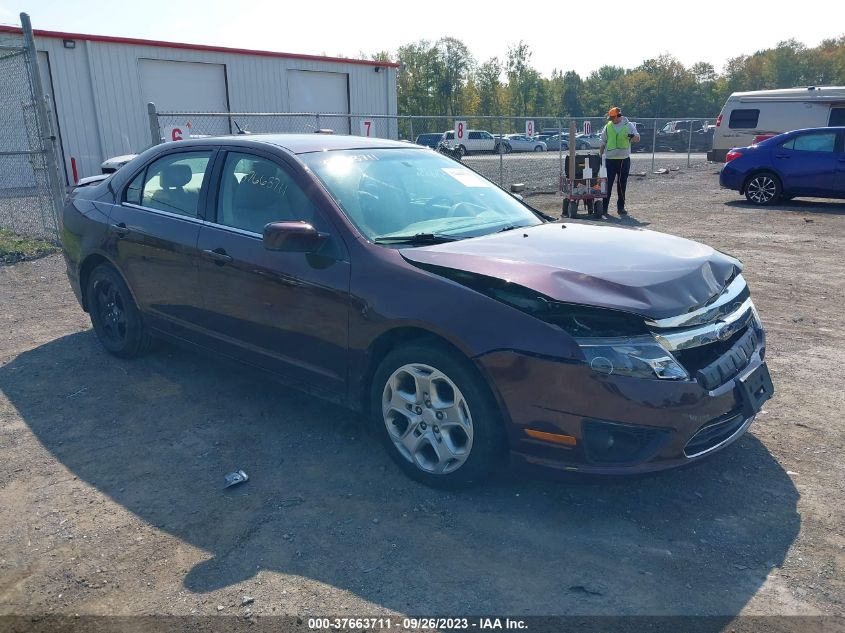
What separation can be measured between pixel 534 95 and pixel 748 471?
284 feet

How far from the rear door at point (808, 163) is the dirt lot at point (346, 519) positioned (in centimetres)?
1068

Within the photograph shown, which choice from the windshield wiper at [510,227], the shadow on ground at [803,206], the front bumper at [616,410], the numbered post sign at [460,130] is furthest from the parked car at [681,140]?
the front bumper at [616,410]

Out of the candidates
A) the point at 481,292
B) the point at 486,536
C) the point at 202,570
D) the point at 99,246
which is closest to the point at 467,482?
the point at 486,536

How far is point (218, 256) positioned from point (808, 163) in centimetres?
1348

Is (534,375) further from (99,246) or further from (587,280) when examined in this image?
(99,246)

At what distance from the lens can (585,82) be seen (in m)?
105

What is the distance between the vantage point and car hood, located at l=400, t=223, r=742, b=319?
3186mm

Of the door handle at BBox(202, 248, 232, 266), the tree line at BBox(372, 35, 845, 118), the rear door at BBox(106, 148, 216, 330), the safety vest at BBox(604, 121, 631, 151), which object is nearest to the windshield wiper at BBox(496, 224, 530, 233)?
the door handle at BBox(202, 248, 232, 266)

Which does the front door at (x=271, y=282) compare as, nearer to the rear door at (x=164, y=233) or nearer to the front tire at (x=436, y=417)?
the rear door at (x=164, y=233)

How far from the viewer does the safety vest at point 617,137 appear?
12.8m

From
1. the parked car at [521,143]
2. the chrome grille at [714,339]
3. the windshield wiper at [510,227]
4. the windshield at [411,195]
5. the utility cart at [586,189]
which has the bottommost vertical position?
the parked car at [521,143]

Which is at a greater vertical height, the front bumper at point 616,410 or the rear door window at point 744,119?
the rear door window at point 744,119

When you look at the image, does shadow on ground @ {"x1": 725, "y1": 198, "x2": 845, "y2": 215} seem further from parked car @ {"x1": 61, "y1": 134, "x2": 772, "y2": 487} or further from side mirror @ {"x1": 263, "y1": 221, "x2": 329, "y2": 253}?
side mirror @ {"x1": 263, "y1": 221, "x2": 329, "y2": 253}

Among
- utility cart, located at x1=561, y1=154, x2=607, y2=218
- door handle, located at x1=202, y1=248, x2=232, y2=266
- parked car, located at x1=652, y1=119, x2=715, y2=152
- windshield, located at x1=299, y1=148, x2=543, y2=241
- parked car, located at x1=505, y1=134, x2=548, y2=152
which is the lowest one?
parked car, located at x1=652, y1=119, x2=715, y2=152
